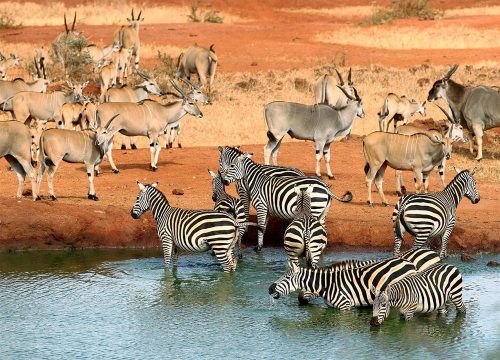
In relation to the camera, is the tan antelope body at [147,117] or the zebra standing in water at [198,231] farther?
the tan antelope body at [147,117]

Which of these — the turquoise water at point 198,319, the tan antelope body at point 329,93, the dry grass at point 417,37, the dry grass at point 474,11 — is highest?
the dry grass at point 474,11

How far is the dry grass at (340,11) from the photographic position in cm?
5724

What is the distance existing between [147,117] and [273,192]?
6394 millimetres

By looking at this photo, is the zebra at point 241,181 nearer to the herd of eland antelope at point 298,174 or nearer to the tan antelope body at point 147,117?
the herd of eland antelope at point 298,174

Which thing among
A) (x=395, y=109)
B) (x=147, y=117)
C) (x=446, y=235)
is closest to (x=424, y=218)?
(x=446, y=235)

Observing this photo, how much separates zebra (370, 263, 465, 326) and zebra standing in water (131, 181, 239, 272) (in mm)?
2387

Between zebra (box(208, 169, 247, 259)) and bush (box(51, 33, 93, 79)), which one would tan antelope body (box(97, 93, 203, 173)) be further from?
bush (box(51, 33, 93, 79))

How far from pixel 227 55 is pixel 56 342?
92.5 feet

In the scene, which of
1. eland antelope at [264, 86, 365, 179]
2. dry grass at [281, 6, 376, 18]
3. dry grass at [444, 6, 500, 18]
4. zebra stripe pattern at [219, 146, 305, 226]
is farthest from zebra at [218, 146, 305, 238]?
dry grass at [281, 6, 376, 18]

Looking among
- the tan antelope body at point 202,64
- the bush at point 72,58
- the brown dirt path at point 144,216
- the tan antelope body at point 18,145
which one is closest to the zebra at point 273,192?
the brown dirt path at point 144,216

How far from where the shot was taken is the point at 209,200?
17641 mm

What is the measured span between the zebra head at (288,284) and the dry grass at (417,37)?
29800mm

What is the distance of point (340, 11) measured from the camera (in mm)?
59031

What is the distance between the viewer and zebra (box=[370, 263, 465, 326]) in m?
11.1
